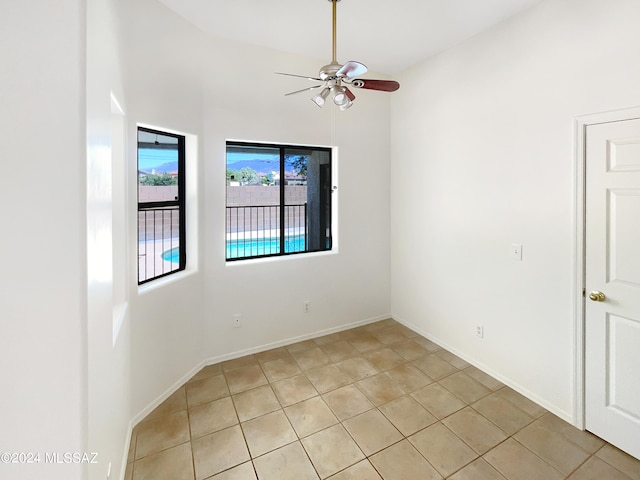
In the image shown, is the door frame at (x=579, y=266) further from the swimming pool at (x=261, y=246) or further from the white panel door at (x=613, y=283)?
the swimming pool at (x=261, y=246)

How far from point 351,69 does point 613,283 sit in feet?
7.36

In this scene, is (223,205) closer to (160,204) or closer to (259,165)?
(160,204)

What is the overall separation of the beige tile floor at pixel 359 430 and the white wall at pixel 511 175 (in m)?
0.35

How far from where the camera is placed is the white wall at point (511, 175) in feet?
7.01

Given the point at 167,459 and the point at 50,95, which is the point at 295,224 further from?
the point at 50,95

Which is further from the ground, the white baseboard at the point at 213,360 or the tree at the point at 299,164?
the tree at the point at 299,164

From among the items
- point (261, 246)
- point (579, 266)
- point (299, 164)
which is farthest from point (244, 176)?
point (579, 266)

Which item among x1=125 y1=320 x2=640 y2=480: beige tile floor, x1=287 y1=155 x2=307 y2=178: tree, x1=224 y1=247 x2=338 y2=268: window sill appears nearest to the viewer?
x1=125 y1=320 x2=640 y2=480: beige tile floor

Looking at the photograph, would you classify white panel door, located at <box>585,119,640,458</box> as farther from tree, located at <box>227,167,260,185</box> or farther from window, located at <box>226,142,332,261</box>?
tree, located at <box>227,167,260,185</box>

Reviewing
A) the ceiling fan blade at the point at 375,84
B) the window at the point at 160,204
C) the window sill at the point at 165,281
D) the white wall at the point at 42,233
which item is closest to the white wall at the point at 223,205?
the window sill at the point at 165,281

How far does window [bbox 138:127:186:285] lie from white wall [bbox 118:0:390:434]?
5.2 inches

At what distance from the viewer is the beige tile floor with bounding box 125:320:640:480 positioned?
1.89m

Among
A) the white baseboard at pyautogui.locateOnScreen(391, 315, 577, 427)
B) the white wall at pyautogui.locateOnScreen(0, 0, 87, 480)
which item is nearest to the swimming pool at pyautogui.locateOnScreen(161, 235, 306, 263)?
the white baseboard at pyautogui.locateOnScreen(391, 315, 577, 427)

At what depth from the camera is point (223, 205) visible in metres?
3.04
